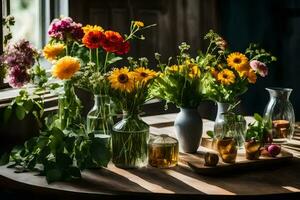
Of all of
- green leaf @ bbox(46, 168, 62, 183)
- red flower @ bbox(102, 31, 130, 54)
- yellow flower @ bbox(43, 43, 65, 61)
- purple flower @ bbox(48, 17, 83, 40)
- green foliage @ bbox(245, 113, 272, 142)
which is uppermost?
purple flower @ bbox(48, 17, 83, 40)

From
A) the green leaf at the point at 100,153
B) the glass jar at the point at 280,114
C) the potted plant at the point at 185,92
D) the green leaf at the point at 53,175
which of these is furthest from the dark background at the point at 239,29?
the green leaf at the point at 53,175

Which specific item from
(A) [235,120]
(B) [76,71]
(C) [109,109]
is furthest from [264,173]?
(B) [76,71]

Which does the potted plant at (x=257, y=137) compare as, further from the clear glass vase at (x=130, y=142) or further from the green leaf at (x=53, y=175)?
the green leaf at (x=53, y=175)

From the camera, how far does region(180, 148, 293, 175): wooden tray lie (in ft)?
6.51

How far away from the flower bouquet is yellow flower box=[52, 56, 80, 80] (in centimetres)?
12

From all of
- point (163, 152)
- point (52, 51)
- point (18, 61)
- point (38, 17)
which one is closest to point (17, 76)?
point (18, 61)

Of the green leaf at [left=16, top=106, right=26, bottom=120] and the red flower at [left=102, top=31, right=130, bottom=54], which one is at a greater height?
the red flower at [left=102, top=31, right=130, bottom=54]

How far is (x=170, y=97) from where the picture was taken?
2164mm

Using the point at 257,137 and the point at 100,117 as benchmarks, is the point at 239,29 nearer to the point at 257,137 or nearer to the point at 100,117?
the point at 257,137

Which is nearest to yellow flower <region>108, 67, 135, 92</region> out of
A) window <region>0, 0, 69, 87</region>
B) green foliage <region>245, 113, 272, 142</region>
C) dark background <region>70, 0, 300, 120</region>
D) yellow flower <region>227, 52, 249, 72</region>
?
yellow flower <region>227, 52, 249, 72</region>

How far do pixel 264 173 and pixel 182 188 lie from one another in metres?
0.34

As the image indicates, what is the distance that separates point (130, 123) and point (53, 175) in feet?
0.98

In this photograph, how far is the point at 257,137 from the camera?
229 centimetres

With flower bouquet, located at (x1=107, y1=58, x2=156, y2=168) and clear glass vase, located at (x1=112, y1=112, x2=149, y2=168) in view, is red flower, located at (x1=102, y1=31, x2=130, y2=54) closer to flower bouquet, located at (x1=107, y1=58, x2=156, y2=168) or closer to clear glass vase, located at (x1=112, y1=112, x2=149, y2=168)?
flower bouquet, located at (x1=107, y1=58, x2=156, y2=168)
